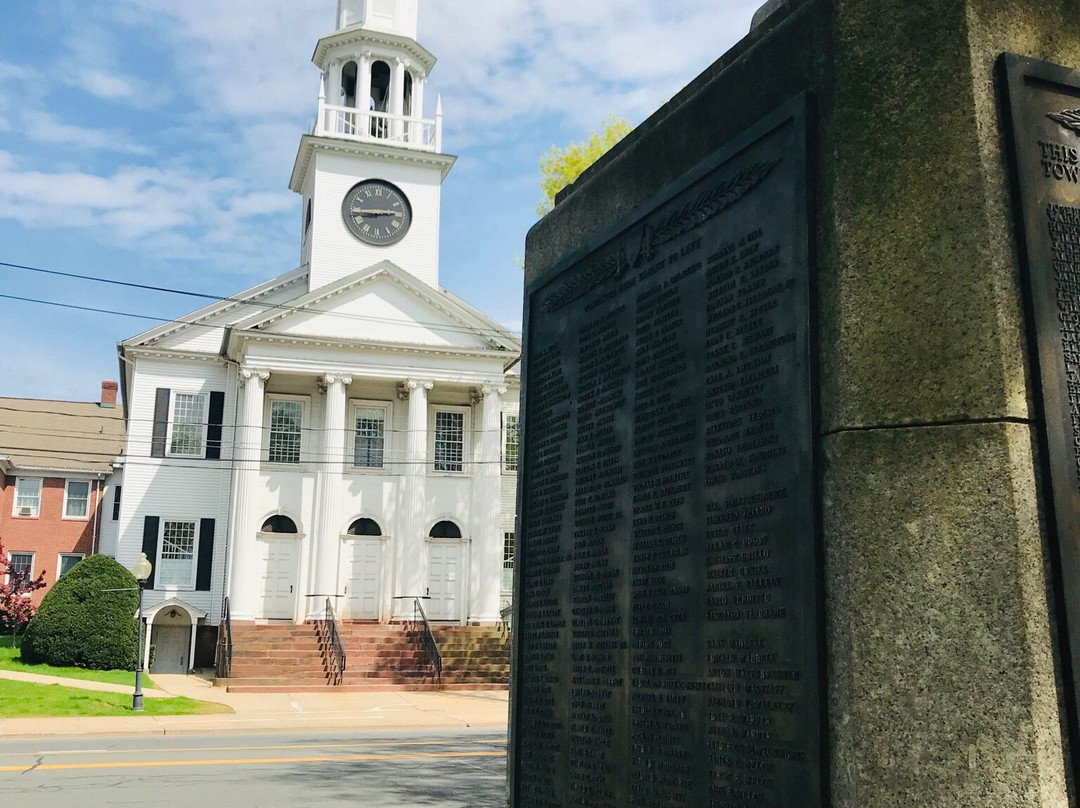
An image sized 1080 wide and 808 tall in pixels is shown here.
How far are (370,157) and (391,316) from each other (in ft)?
24.0

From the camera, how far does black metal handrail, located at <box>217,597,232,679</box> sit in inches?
1237

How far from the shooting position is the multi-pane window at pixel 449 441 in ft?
126

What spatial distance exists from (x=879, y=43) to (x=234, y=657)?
30.3 meters

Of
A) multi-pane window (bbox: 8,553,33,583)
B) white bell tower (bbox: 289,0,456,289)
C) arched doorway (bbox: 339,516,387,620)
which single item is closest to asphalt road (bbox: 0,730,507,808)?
arched doorway (bbox: 339,516,387,620)

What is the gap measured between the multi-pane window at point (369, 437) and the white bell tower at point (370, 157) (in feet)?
17.4

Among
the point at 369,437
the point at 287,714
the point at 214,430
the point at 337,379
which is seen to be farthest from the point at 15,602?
the point at 287,714

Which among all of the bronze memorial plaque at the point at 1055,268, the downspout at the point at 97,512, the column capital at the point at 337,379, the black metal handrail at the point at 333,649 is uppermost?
the column capital at the point at 337,379

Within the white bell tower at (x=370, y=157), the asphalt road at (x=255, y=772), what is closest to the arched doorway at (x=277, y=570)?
the white bell tower at (x=370, y=157)

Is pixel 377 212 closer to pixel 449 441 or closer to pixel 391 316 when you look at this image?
pixel 391 316

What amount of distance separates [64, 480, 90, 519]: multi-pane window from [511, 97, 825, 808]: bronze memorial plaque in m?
50.4

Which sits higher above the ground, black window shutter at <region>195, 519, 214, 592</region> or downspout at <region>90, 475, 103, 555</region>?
downspout at <region>90, 475, 103, 555</region>

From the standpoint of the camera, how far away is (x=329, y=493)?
119ft

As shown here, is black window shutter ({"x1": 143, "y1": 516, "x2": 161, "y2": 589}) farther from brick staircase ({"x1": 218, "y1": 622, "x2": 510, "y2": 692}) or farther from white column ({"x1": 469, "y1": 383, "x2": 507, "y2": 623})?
white column ({"x1": 469, "y1": 383, "x2": 507, "y2": 623})

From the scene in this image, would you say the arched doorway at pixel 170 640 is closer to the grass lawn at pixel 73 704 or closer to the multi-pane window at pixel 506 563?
the grass lawn at pixel 73 704
